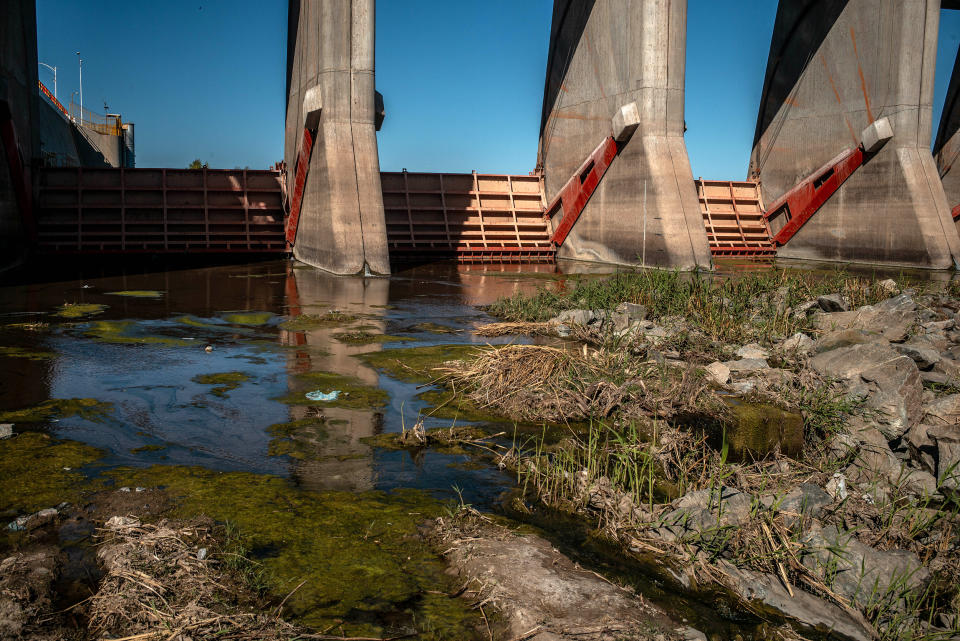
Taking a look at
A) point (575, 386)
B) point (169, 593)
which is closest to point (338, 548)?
point (169, 593)

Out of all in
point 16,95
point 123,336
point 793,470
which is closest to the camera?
point 793,470

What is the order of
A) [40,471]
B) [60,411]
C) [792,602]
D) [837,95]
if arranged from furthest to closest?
[837,95] < [60,411] < [40,471] < [792,602]

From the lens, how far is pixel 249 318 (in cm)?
884

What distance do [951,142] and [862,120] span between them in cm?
855

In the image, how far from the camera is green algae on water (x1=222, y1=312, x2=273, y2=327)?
8500 millimetres

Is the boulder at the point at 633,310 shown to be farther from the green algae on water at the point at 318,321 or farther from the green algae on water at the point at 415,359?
the green algae on water at the point at 318,321

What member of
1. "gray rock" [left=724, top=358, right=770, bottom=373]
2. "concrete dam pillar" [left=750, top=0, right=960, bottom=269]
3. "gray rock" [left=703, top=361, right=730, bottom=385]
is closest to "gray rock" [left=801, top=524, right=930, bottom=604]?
Result: "gray rock" [left=703, top=361, right=730, bottom=385]

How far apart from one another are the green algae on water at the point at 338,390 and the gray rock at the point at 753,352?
3280mm

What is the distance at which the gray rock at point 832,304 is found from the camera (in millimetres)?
8016

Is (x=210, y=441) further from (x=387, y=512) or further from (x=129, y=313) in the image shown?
(x=129, y=313)

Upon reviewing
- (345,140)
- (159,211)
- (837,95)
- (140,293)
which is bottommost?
(140,293)

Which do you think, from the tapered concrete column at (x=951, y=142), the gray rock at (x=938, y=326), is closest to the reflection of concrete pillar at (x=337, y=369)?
the gray rock at (x=938, y=326)

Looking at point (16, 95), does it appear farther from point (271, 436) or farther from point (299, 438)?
point (299, 438)

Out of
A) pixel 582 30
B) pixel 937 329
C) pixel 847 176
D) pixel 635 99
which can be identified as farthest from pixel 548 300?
pixel 847 176
